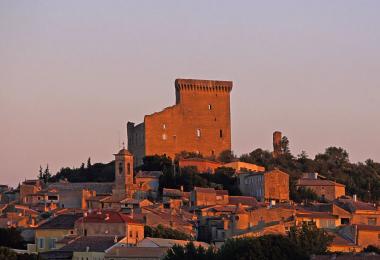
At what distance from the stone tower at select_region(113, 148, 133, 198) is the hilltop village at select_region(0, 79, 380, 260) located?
6 cm

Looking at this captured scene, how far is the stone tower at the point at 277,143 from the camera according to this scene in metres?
102

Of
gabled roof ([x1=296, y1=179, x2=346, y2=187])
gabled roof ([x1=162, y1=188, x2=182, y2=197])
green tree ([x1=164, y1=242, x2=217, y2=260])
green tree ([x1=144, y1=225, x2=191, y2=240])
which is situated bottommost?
green tree ([x1=164, y1=242, x2=217, y2=260])

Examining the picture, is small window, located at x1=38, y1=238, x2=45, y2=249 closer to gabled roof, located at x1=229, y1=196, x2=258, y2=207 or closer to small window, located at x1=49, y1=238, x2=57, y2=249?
small window, located at x1=49, y1=238, x2=57, y2=249

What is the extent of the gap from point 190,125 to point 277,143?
8.02 m

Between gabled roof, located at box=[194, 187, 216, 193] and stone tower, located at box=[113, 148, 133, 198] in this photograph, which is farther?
stone tower, located at box=[113, 148, 133, 198]

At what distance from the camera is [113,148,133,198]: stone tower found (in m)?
87.0

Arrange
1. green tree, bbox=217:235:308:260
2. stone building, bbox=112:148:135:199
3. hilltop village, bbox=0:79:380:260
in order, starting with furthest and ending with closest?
stone building, bbox=112:148:135:199, hilltop village, bbox=0:79:380:260, green tree, bbox=217:235:308:260

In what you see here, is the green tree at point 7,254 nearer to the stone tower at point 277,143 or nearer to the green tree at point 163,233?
the green tree at point 163,233

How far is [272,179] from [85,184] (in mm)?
10696

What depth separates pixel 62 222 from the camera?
7100 centimetres

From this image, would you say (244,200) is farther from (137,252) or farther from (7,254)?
(7,254)

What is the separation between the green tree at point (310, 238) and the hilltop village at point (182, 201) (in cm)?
65

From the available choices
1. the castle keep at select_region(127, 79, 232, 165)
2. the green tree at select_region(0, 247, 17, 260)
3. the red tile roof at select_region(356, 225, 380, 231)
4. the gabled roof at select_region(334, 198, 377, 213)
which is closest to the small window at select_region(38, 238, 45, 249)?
the green tree at select_region(0, 247, 17, 260)

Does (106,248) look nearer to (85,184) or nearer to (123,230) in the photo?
(123,230)
